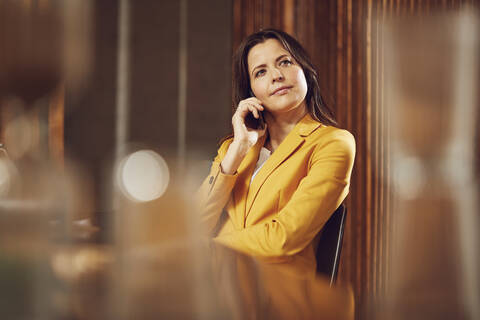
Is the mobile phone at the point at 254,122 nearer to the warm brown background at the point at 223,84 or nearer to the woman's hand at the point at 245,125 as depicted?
the woman's hand at the point at 245,125

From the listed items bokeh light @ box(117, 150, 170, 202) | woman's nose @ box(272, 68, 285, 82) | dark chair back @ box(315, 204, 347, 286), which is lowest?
bokeh light @ box(117, 150, 170, 202)

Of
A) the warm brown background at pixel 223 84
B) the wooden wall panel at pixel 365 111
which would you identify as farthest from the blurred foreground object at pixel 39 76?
the wooden wall panel at pixel 365 111

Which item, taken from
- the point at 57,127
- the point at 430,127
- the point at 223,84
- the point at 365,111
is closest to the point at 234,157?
the point at 365,111

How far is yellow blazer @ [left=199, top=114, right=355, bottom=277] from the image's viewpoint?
38.8 inches

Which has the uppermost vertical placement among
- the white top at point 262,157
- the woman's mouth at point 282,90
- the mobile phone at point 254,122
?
the woman's mouth at point 282,90

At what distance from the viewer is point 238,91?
A: 132 centimetres

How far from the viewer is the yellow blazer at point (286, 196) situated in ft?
3.23

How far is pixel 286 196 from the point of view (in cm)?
109

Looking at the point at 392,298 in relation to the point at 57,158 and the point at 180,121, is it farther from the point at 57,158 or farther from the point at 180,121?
the point at 57,158

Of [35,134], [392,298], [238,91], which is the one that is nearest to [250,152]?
[238,91]

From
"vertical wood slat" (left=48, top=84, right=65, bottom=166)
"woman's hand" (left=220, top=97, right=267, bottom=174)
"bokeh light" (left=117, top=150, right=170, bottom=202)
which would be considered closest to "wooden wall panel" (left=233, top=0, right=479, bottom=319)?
"woman's hand" (left=220, top=97, right=267, bottom=174)

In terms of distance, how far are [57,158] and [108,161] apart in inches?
16.0

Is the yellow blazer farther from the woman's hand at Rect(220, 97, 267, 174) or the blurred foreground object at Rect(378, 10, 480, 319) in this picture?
the blurred foreground object at Rect(378, 10, 480, 319)

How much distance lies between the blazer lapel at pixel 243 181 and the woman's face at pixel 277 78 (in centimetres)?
12
